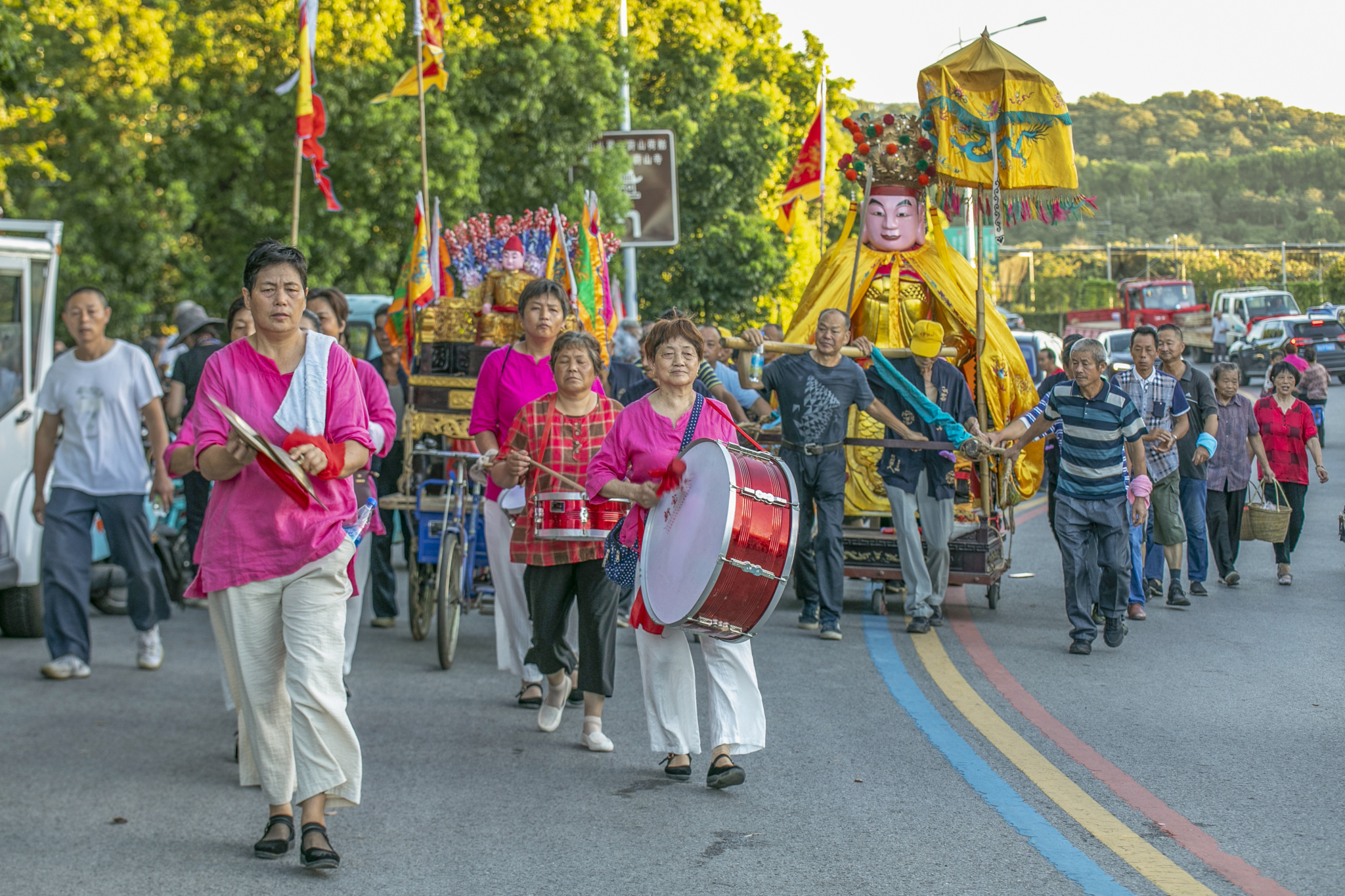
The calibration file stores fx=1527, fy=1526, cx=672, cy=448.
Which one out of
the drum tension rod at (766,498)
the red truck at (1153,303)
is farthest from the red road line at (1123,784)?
the red truck at (1153,303)

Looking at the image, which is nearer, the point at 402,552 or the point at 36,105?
the point at 402,552

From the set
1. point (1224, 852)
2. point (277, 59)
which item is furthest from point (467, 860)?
point (277, 59)

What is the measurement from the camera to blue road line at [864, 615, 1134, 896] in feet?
15.5

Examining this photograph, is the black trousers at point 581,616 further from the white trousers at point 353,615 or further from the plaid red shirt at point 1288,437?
the plaid red shirt at point 1288,437

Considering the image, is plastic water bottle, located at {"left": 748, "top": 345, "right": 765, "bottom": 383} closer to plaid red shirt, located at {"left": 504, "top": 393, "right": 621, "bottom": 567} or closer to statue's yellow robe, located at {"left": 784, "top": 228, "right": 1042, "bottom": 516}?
statue's yellow robe, located at {"left": 784, "top": 228, "right": 1042, "bottom": 516}

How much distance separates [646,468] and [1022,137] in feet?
18.0

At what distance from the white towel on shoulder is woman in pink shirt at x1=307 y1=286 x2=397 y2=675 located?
6.5 inches

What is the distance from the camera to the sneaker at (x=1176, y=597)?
10.3 m

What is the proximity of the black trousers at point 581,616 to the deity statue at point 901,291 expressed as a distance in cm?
483

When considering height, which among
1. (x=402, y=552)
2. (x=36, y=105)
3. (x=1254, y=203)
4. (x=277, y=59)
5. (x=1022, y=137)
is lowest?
(x=402, y=552)

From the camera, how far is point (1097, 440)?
8734mm

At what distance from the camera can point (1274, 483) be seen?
469 inches

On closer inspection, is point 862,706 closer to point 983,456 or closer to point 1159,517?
point 983,456

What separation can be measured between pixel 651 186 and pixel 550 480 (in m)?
16.1
